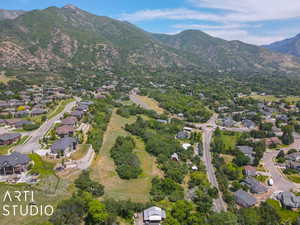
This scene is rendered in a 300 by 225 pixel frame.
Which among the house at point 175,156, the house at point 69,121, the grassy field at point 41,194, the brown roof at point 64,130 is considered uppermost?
the house at point 69,121

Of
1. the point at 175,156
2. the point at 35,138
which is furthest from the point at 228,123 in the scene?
the point at 35,138

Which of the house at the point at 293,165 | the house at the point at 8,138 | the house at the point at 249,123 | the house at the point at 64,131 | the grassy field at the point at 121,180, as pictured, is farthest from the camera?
the house at the point at 249,123

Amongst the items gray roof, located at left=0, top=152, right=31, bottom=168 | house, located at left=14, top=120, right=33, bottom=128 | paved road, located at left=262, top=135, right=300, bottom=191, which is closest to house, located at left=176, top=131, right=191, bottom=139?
paved road, located at left=262, top=135, right=300, bottom=191

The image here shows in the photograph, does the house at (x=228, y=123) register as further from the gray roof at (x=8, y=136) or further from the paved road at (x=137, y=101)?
the gray roof at (x=8, y=136)

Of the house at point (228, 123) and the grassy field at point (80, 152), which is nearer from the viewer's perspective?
the grassy field at point (80, 152)

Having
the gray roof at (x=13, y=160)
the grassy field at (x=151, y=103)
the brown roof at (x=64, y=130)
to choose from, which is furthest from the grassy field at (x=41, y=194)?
the grassy field at (x=151, y=103)

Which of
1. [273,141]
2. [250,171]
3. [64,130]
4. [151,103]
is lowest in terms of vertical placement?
[250,171]

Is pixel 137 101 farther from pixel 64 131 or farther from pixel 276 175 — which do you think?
pixel 276 175
